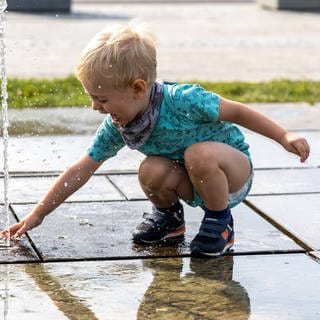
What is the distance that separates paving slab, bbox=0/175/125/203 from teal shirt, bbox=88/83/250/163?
2.67 ft

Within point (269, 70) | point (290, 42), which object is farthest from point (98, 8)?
point (269, 70)

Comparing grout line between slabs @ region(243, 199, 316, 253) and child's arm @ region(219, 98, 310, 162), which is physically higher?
child's arm @ region(219, 98, 310, 162)

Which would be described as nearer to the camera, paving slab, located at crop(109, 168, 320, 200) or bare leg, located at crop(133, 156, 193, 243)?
bare leg, located at crop(133, 156, 193, 243)

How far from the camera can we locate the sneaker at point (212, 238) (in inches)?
170

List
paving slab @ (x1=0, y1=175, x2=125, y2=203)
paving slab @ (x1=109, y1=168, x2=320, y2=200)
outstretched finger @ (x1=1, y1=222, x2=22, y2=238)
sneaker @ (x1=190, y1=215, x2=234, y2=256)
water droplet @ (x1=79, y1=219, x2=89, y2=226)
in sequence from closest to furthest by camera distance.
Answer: sneaker @ (x1=190, y1=215, x2=234, y2=256)
outstretched finger @ (x1=1, y1=222, x2=22, y2=238)
water droplet @ (x1=79, y1=219, x2=89, y2=226)
paving slab @ (x1=0, y1=175, x2=125, y2=203)
paving slab @ (x1=109, y1=168, x2=320, y2=200)

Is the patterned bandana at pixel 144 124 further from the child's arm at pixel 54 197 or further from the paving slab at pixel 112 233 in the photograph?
the paving slab at pixel 112 233

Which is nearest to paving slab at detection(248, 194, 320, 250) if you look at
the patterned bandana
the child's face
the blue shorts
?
the blue shorts

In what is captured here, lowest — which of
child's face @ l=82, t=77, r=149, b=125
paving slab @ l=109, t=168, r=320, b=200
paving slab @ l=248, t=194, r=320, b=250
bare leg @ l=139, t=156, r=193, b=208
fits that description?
paving slab @ l=109, t=168, r=320, b=200

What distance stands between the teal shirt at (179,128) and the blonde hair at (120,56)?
22 cm

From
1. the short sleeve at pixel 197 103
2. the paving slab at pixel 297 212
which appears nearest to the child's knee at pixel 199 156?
the short sleeve at pixel 197 103

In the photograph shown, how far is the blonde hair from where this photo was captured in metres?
4.10

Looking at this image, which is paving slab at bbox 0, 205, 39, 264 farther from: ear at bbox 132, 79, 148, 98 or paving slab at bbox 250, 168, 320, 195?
paving slab at bbox 250, 168, 320, 195

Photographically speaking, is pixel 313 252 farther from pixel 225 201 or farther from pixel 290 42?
pixel 290 42

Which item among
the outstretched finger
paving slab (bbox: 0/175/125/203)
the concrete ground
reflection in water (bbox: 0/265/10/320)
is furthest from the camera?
paving slab (bbox: 0/175/125/203)
